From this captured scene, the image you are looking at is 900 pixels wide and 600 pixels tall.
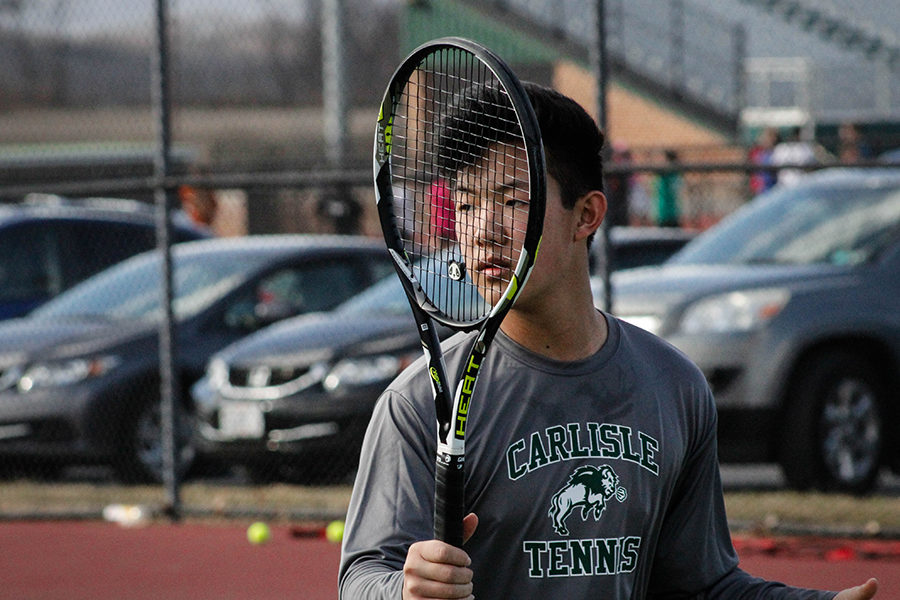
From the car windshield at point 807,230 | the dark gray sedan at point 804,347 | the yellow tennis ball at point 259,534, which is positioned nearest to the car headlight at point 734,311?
the dark gray sedan at point 804,347

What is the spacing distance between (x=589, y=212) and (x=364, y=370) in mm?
5980

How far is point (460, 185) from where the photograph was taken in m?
2.88

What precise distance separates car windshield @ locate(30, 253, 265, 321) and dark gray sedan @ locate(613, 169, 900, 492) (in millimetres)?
2859

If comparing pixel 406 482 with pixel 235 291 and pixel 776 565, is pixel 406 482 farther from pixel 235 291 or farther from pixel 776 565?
pixel 235 291

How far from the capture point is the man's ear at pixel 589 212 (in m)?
2.95

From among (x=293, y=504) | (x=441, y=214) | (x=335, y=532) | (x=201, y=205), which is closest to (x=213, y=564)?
(x=335, y=532)

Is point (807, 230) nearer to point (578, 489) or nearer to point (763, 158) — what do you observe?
point (578, 489)

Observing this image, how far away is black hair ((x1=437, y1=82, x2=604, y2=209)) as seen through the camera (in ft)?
9.22

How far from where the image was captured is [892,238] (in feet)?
27.6

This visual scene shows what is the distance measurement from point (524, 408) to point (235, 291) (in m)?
7.41

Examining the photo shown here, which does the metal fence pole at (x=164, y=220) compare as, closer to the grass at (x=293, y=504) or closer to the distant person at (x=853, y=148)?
the grass at (x=293, y=504)

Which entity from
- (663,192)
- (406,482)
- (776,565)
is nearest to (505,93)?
(406,482)

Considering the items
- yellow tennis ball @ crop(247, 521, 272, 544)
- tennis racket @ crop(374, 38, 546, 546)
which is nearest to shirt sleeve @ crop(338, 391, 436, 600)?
tennis racket @ crop(374, 38, 546, 546)

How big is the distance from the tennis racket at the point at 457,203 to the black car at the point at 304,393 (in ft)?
18.1
